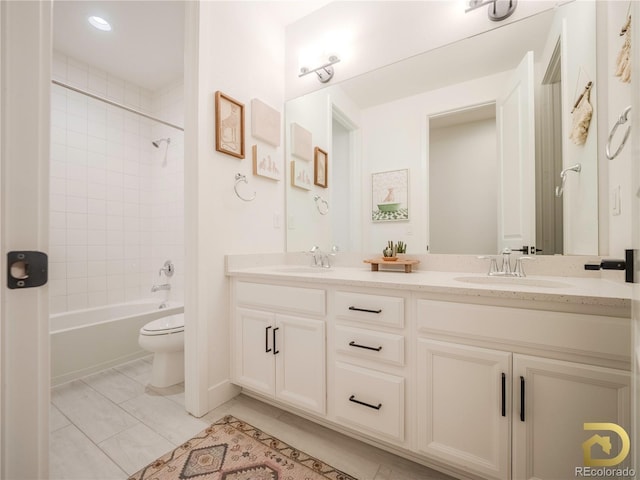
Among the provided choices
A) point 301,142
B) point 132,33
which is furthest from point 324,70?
point 132,33

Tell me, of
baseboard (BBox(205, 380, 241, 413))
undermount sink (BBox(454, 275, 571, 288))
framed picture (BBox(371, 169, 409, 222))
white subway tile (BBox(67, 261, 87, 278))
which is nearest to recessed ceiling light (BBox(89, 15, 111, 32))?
white subway tile (BBox(67, 261, 87, 278))

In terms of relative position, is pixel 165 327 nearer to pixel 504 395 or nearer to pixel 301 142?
pixel 301 142

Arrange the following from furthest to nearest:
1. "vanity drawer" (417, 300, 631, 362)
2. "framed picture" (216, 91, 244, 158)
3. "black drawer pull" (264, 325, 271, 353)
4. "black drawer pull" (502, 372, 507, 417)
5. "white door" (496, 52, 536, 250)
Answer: "framed picture" (216, 91, 244, 158)
"black drawer pull" (264, 325, 271, 353)
"white door" (496, 52, 536, 250)
"black drawer pull" (502, 372, 507, 417)
"vanity drawer" (417, 300, 631, 362)

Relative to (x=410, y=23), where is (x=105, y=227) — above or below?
below

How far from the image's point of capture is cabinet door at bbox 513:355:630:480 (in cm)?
83

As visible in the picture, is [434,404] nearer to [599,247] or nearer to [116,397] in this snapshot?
[599,247]

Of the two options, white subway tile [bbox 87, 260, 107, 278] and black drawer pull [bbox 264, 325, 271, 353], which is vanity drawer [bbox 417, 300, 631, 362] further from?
white subway tile [bbox 87, 260, 107, 278]

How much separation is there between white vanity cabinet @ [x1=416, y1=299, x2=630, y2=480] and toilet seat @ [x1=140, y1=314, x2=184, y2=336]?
5.27ft

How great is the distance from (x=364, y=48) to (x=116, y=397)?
2.84 meters

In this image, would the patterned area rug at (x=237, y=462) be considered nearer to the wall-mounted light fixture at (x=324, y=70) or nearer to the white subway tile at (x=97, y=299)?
the white subway tile at (x=97, y=299)

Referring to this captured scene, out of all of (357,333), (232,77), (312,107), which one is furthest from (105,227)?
(357,333)

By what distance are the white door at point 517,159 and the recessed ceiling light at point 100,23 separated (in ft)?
9.41

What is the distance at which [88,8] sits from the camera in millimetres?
1968

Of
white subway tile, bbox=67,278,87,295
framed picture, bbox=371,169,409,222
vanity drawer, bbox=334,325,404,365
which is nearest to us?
vanity drawer, bbox=334,325,404,365
